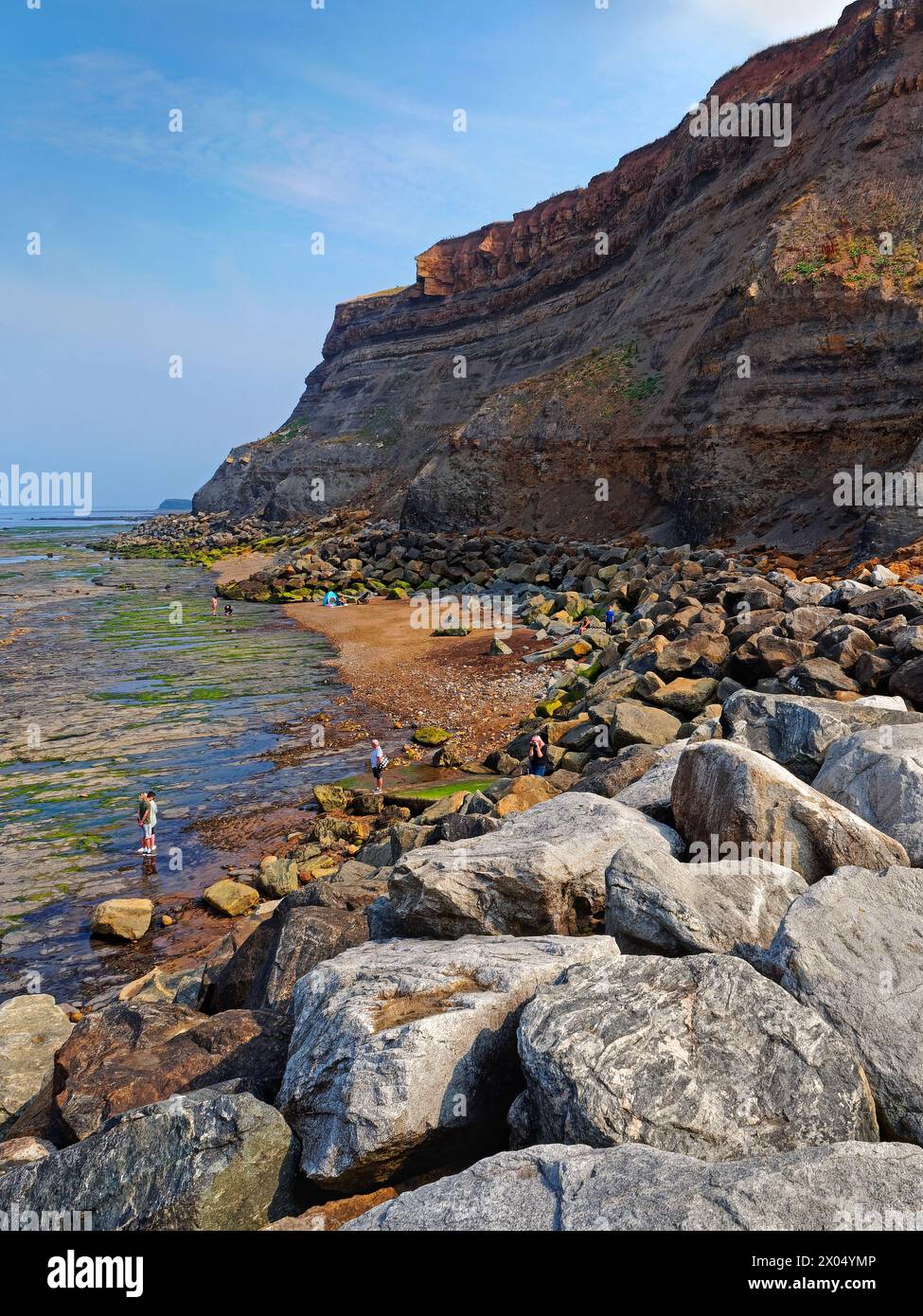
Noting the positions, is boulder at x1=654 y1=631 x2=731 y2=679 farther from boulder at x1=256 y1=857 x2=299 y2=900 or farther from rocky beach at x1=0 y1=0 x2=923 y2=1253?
boulder at x1=256 y1=857 x2=299 y2=900

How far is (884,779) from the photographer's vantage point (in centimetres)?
747

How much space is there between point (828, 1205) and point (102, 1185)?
396 cm

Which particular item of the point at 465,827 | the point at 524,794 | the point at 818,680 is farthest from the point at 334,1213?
the point at 818,680

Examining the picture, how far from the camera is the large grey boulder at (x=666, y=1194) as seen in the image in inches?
143

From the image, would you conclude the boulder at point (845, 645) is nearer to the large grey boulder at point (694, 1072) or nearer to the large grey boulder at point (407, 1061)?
the large grey boulder at point (407, 1061)

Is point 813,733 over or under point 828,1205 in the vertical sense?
over

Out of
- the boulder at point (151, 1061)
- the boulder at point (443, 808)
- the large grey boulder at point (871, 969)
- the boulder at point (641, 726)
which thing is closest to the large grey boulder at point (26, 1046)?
the boulder at point (151, 1061)

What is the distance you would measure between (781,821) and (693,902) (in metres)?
1.37

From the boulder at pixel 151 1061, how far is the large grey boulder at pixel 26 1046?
0.35 meters

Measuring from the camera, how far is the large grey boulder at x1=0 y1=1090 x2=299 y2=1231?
463 centimetres

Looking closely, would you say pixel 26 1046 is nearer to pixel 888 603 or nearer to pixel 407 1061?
pixel 407 1061
